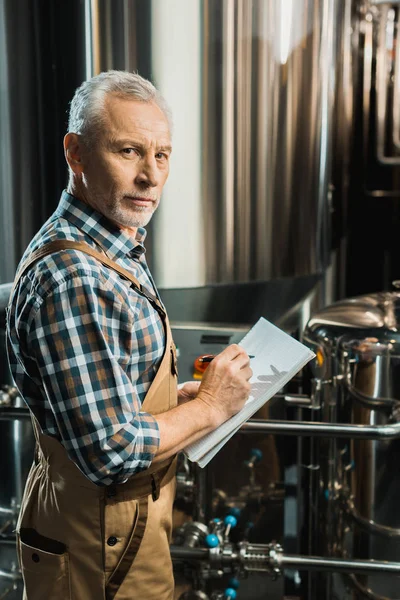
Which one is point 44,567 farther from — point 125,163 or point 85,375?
point 125,163

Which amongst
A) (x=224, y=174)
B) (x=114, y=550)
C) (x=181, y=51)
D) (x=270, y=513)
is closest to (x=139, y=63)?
(x=181, y=51)

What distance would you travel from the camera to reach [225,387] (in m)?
1.10

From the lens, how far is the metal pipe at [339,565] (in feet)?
4.61

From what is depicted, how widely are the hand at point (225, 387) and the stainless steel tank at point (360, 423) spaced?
0.54 m

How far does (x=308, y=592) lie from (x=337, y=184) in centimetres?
191

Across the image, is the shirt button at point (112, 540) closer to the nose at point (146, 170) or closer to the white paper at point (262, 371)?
the white paper at point (262, 371)

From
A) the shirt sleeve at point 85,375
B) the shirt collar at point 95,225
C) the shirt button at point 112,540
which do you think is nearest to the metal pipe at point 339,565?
the shirt button at point 112,540

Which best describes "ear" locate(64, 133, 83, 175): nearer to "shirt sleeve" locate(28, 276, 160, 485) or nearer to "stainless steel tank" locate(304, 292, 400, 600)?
"shirt sleeve" locate(28, 276, 160, 485)

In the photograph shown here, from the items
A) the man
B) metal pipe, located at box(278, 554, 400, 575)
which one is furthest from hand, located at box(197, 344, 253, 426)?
metal pipe, located at box(278, 554, 400, 575)

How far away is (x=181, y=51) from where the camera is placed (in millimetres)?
1985

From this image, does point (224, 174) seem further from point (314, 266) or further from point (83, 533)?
point (83, 533)

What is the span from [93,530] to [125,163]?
0.50 m

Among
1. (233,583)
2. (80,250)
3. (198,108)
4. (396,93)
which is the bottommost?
(233,583)

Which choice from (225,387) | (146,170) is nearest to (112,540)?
(225,387)
